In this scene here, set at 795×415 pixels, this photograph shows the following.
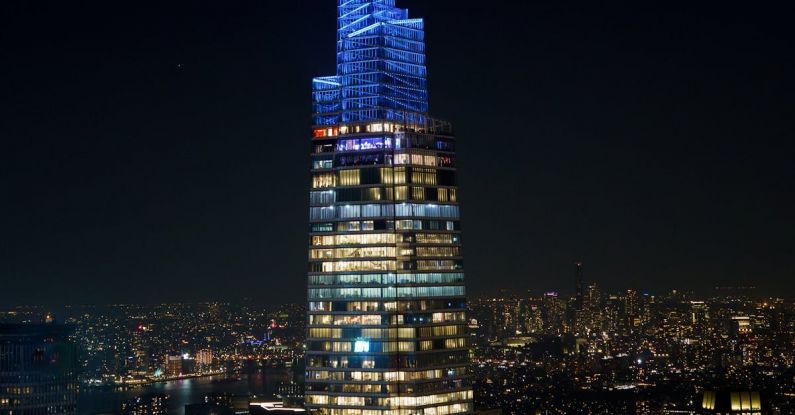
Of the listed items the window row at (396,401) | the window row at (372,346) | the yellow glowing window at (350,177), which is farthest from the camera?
the yellow glowing window at (350,177)

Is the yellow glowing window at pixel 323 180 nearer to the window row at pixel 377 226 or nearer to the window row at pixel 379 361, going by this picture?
the window row at pixel 377 226

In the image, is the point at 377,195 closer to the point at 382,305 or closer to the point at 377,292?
the point at 377,292

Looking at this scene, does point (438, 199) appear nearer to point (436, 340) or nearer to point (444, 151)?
point (444, 151)

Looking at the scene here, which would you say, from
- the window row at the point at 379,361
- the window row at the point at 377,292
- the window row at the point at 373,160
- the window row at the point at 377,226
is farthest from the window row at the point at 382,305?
the window row at the point at 373,160

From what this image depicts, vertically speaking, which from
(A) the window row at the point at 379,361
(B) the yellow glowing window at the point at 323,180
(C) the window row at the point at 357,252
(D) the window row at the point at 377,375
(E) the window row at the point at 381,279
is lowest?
(D) the window row at the point at 377,375

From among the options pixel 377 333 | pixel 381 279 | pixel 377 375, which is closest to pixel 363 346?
pixel 377 333

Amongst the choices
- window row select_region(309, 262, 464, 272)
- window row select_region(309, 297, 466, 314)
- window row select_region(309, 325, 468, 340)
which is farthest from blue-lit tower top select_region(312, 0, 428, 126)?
window row select_region(309, 325, 468, 340)
